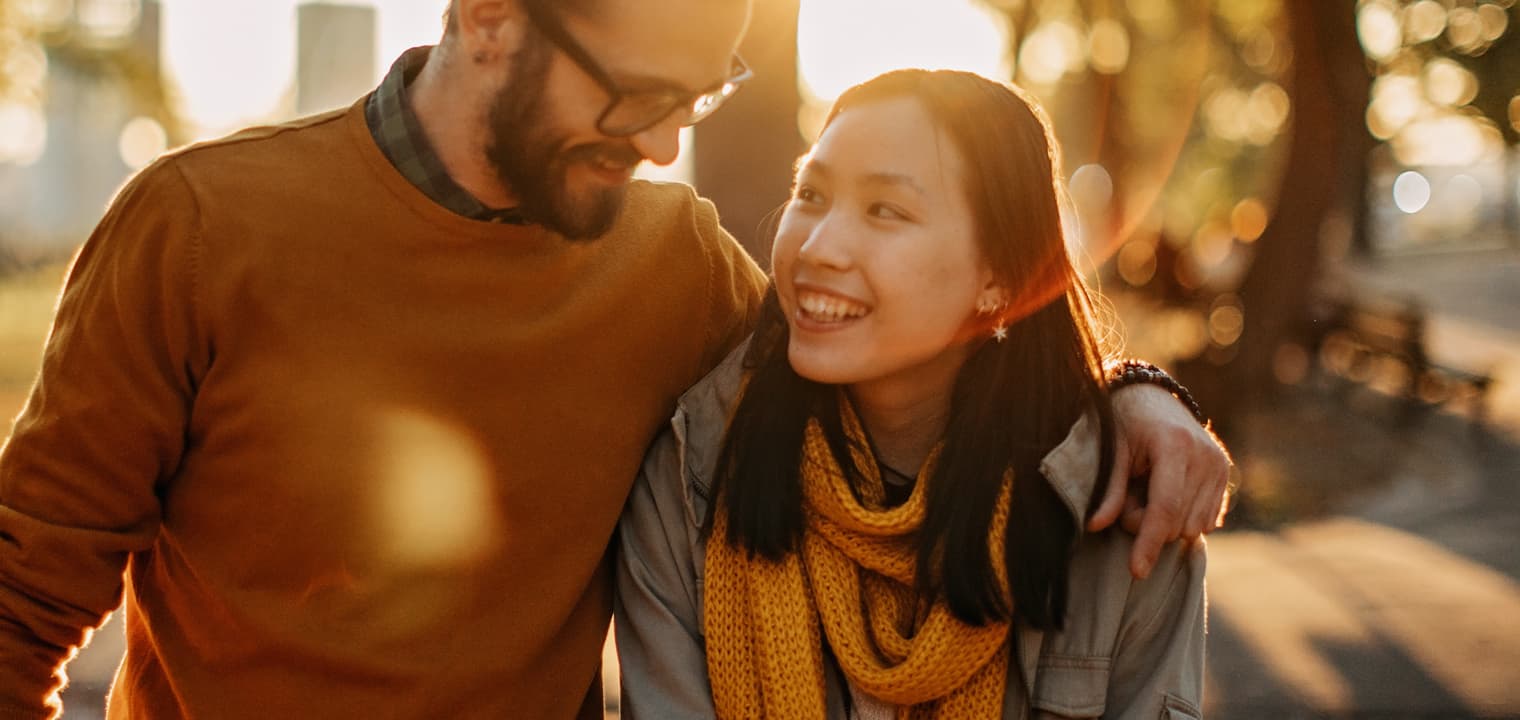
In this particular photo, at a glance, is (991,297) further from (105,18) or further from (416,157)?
(105,18)

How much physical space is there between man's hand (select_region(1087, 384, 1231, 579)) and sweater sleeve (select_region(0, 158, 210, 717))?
1.70 m

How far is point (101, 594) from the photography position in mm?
2531

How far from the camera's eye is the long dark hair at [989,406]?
9.02ft

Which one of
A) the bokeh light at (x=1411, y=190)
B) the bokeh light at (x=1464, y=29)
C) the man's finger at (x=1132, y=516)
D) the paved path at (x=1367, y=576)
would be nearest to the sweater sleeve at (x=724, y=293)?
the man's finger at (x=1132, y=516)

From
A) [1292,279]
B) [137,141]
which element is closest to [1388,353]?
[1292,279]

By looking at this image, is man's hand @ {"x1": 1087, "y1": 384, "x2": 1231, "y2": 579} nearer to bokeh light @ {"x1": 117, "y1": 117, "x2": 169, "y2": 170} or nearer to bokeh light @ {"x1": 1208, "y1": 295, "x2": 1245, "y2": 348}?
bokeh light @ {"x1": 1208, "y1": 295, "x2": 1245, "y2": 348}

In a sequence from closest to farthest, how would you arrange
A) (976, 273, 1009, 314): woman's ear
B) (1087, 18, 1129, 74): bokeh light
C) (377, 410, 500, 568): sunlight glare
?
(377, 410, 500, 568): sunlight glare < (976, 273, 1009, 314): woman's ear < (1087, 18, 1129, 74): bokeh light

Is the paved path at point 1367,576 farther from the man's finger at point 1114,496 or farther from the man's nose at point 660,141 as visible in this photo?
the man's nose at point 660,141

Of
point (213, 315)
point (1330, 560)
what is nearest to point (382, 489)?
point (213, 315)

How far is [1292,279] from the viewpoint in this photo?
11.7 meters

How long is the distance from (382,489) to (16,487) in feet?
→ 1.96

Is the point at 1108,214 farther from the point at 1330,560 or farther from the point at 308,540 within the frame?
the point at 308,540

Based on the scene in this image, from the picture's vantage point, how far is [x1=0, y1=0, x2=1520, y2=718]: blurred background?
220 inches

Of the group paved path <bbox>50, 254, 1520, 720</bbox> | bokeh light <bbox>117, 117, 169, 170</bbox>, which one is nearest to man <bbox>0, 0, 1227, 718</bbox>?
paved path <bbox>50, 254, 1520, 720</bbox>
